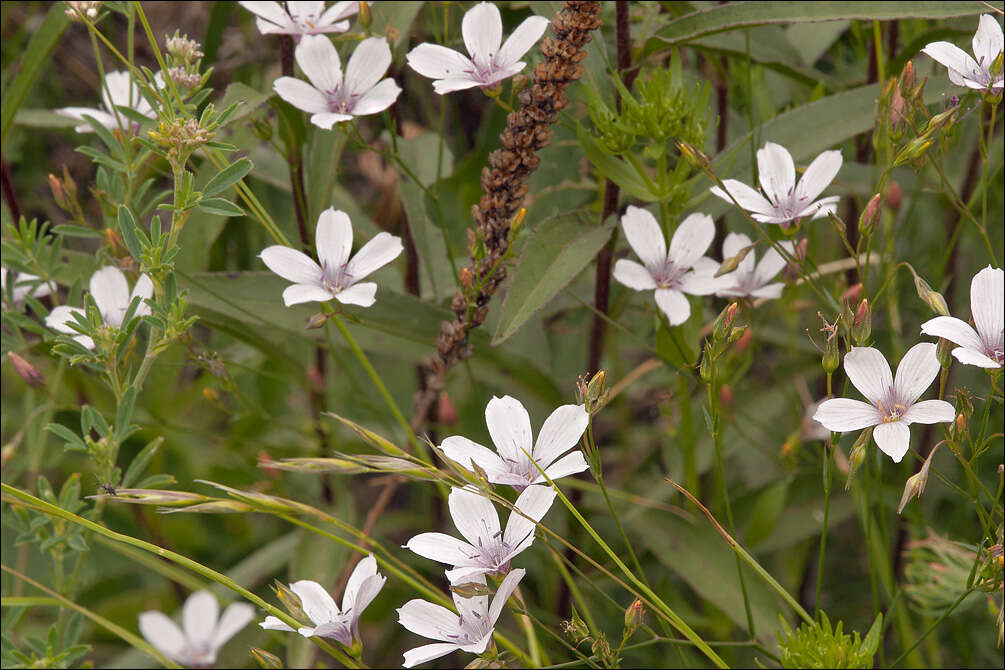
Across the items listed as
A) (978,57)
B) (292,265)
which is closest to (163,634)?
(292,265)

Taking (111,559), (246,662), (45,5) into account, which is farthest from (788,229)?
(45,5)

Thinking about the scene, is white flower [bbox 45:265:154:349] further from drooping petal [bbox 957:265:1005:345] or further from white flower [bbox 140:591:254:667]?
drooping petal [bbox 957:265:1005:345]

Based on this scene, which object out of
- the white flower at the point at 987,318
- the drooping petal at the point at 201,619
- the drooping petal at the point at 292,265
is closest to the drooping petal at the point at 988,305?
the white flower at the point at 987,318

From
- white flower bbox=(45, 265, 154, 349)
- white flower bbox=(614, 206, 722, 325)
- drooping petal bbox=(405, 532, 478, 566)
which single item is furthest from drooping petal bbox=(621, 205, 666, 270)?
white flower bbox=(45, 265, 154, 349)

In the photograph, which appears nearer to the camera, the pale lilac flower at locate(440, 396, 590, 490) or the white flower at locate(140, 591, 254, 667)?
the pale lilac flower at locate(440, 396, 590, 490)

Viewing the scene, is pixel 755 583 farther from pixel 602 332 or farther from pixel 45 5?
pixel 45 5

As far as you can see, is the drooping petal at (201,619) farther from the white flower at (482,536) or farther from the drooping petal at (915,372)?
the drooping petal at (915,372)
